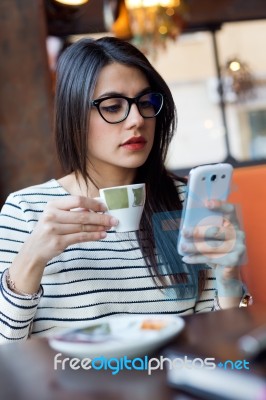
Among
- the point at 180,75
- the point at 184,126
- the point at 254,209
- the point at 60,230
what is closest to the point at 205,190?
the point at 60,230

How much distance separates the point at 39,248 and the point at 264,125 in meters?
7.22

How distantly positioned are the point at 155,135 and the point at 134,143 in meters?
0.18

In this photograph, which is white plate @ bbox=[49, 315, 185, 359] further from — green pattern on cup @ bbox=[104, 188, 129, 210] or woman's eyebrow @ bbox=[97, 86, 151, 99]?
woman's eyebrow @ bbox=[97, 86, 151, 99]

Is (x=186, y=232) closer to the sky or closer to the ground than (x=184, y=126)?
closer to the sky

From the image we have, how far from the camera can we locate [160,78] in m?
1.36

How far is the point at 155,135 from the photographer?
4.68ft

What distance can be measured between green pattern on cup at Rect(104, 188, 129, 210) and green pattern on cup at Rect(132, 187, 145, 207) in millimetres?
17

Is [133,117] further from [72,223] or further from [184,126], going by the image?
[184,126]

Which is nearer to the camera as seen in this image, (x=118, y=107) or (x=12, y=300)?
(x=12, y=300)

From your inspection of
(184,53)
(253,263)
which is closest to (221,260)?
(253,263)

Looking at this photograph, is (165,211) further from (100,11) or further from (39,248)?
(100,11)

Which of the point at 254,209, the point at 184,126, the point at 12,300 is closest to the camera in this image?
the point at 12,300

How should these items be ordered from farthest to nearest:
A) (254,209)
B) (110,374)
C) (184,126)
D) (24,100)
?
(184,126) → (24,100) → (254,209) → (110,374)

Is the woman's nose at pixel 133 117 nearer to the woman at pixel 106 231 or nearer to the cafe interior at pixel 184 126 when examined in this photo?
the woman at pixel 106 231
